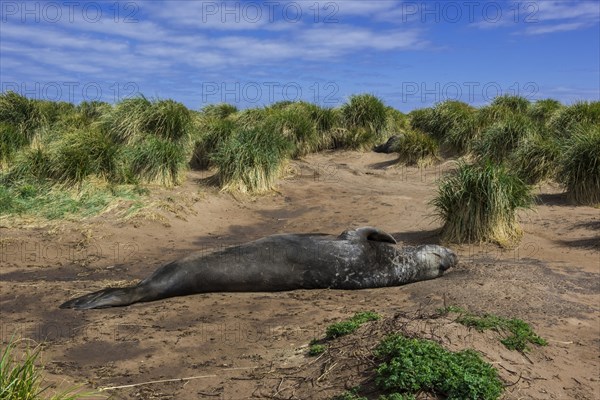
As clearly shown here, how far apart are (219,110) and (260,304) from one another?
17072mm

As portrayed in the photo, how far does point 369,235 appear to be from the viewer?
8328 mm

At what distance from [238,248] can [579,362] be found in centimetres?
399

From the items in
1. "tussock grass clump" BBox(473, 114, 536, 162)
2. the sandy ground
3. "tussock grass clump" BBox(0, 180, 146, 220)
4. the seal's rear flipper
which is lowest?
the sandy ground

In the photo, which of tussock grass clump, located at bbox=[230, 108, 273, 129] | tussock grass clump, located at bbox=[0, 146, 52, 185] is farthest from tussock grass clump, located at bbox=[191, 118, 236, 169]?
tussock grass clump, located at bbox=[0, 146, 52, 185]

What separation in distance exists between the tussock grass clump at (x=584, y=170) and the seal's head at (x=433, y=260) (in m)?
4.32

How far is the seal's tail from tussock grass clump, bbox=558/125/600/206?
8.11 metres

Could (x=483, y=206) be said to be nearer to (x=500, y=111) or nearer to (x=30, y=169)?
(x=30, y=169)

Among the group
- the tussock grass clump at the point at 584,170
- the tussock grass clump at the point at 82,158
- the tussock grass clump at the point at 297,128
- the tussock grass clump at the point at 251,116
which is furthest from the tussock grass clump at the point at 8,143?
the tussock grass clump at the point at 584,170

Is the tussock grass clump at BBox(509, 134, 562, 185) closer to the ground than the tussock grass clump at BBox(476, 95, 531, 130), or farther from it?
closer to the ground

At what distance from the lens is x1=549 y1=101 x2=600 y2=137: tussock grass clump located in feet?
51.3

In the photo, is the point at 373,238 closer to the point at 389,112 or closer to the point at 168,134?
the point at 168,134

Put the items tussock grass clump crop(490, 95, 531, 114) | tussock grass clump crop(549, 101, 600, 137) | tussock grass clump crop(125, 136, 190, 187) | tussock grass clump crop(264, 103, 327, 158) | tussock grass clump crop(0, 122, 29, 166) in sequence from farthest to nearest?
tussock grass clump crop(490, 95, 531, 114) < tussock grass clump crop(264, 103, 327, 158) < tussock grass clump crop(549, 101, 600, 137) < tussock grass clump crop(0, 122, 29, 166) < tussock grass clump crop(125, 136, 190, 187)

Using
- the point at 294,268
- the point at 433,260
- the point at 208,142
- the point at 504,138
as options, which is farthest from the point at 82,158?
the point at 504,138

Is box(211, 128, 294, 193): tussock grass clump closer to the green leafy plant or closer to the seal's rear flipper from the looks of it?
the seal's rear flipper
